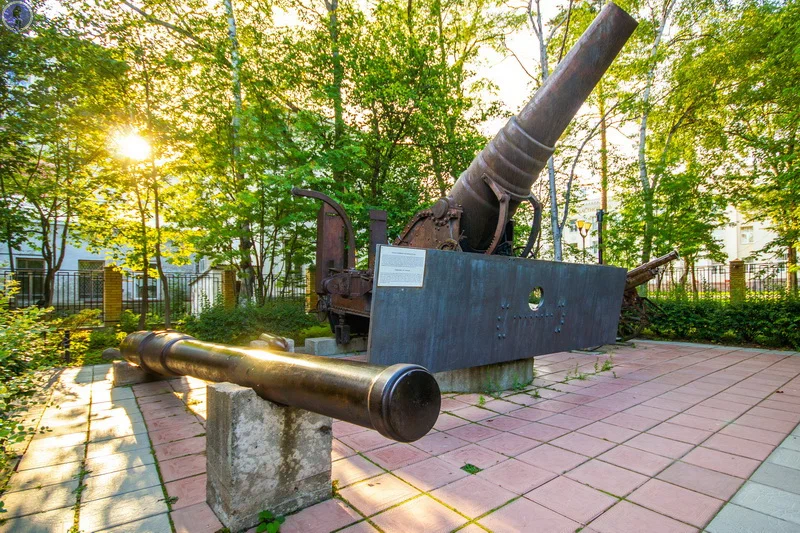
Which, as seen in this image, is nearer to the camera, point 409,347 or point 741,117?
point 409,347

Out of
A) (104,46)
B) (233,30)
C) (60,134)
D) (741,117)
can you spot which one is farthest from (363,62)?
(741,117)

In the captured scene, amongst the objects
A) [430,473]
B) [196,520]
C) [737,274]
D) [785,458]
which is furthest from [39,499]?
[737,274]

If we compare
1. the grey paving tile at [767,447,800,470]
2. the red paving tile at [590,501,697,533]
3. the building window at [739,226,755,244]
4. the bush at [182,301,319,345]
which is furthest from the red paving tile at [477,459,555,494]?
the building window at [739,226,755,244]

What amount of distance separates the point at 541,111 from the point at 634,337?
25.2 feet

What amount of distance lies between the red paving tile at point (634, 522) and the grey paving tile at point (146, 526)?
2.25 metres

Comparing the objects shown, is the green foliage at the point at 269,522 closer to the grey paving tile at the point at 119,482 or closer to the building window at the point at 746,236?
the grey paving tile at the point at 119,482

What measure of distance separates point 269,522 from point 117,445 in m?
1.99

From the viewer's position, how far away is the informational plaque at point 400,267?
3.43 meters

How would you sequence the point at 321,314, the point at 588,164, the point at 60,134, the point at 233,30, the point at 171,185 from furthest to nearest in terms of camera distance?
the point at 588,164 < the point at 233,30 < the point at 171,185 < the point at 60,134 < the point at 321,314

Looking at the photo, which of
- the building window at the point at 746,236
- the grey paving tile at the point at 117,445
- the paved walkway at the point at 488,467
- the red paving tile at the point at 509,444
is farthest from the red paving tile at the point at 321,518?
the building window at the point at 746,236

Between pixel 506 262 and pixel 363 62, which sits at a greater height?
pixel 363 62

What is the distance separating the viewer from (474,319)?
421 centimetres

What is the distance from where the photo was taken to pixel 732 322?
9.23 m

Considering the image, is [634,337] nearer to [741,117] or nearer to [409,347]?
[409,347]
